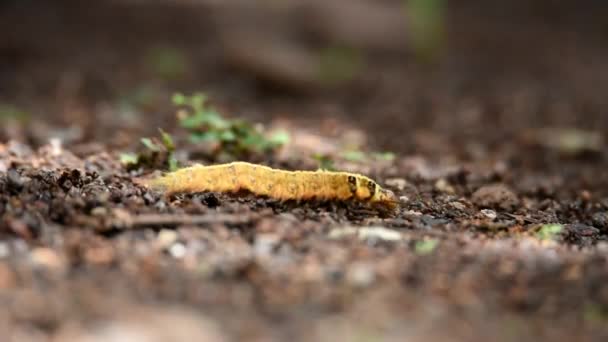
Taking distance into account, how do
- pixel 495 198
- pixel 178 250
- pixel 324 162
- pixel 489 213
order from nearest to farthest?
1. pixel 178 250
2. pixel 489 213
3. pixel 495 198
4. pixel 324 162

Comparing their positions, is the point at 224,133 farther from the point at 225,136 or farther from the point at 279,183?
the point at 279,183

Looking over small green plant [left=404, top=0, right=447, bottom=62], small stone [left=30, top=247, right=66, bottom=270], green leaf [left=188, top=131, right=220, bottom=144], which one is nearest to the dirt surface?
small stone [left=30, top=247, right=66, bottom=270]

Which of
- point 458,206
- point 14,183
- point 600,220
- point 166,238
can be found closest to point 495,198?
point 458,206

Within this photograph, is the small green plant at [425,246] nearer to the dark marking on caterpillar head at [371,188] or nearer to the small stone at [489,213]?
the dark marking on caterpillar head at [371,188]

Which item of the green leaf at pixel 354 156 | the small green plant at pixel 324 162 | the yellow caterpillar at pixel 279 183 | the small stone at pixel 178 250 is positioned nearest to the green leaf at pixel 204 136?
the small green plant at pixel 324 162

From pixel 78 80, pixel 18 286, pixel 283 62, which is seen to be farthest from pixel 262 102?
pixel 18 286

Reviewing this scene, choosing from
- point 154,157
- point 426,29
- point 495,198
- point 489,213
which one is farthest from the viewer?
point 426,29
